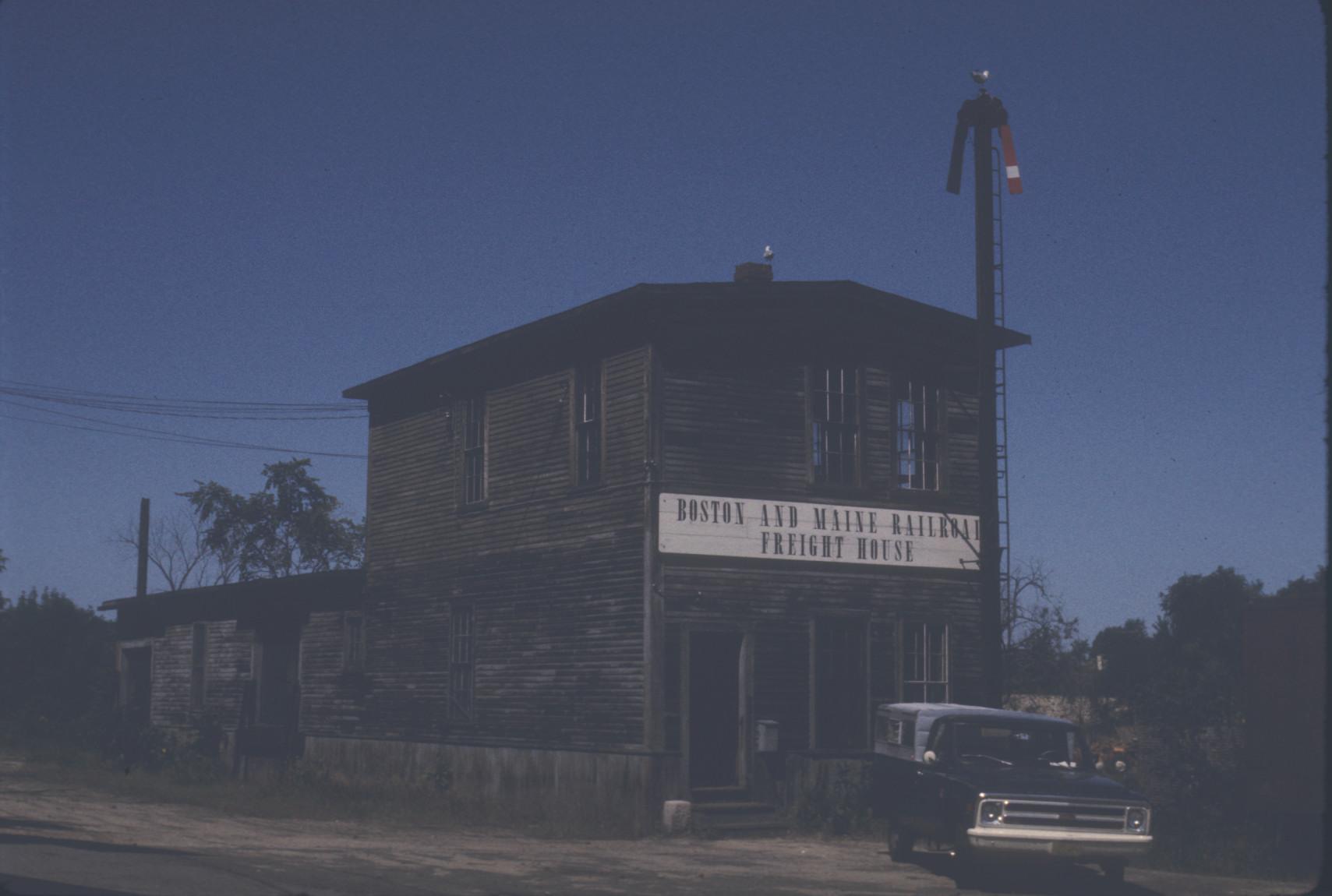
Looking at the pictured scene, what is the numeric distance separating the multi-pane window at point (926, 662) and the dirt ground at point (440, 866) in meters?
4.11

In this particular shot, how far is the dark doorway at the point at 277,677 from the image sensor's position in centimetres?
3303

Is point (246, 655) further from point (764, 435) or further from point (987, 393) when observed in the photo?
point (987, 393)

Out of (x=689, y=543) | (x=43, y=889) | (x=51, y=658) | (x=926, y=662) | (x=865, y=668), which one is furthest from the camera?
(x=51, y=658)

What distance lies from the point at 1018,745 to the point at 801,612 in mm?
6960

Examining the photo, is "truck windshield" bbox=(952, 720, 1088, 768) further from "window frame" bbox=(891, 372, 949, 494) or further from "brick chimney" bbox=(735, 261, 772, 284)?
"brick chimney" bbox=(735, 261, 772, 284)

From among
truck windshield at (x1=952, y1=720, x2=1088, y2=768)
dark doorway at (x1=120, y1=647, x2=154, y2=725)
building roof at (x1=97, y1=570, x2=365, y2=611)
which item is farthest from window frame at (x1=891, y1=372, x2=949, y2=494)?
dark doorway at (x1=120, y1=647, x2=154, y2=725)

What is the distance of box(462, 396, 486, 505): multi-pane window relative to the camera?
89.2 feet

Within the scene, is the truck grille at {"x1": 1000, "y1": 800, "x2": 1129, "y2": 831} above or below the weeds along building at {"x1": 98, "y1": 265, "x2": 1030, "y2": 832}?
below

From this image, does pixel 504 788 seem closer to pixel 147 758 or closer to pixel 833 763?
pixel 833 763

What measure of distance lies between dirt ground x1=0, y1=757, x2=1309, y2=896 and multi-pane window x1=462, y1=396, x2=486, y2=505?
7078 mm

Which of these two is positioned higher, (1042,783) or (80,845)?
(1042,783)

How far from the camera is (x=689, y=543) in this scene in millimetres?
22562

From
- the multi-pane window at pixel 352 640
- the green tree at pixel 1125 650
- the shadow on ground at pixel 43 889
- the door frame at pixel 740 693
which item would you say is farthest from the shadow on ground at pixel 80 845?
→ the green tree at pixel 1125 650

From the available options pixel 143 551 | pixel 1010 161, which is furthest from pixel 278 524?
pixel 1010 161
